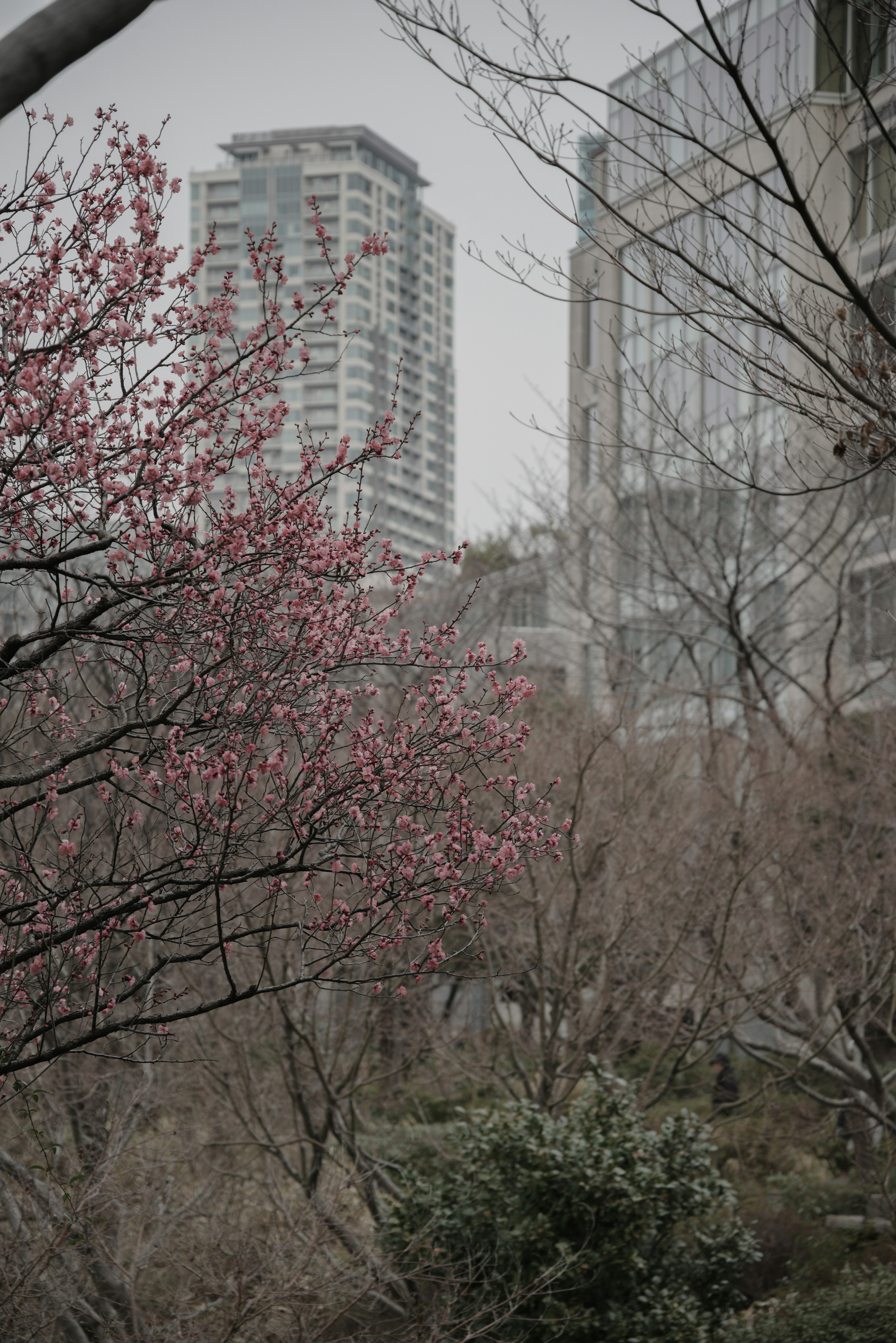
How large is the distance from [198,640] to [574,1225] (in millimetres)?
5359

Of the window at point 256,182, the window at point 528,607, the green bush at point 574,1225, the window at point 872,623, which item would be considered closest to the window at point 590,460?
the window at point 528,607

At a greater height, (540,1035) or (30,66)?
(30,66)

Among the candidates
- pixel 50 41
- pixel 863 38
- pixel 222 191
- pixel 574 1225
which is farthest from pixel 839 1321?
pixel 222 191

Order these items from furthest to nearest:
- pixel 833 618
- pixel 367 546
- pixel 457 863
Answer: pixel 833 618, pixel 367 546, pixel 457 863

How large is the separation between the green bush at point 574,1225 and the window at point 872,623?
27.8 ft

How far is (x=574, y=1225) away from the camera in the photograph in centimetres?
845

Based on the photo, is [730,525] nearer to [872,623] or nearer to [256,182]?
[872,623]

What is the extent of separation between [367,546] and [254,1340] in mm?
4149

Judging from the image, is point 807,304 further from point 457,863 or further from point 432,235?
point 432,235

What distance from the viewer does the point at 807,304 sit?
17.9ft

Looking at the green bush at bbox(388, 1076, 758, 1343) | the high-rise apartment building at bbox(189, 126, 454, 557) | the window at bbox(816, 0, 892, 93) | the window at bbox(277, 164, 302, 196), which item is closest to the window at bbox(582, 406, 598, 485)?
the green bush at bbox(388, 1076, 758, 1343)

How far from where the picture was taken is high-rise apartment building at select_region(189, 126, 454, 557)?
8625 cm

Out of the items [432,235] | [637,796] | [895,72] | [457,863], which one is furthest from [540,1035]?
[432,235]

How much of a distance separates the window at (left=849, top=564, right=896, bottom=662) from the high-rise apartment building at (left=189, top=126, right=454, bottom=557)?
6510cm
